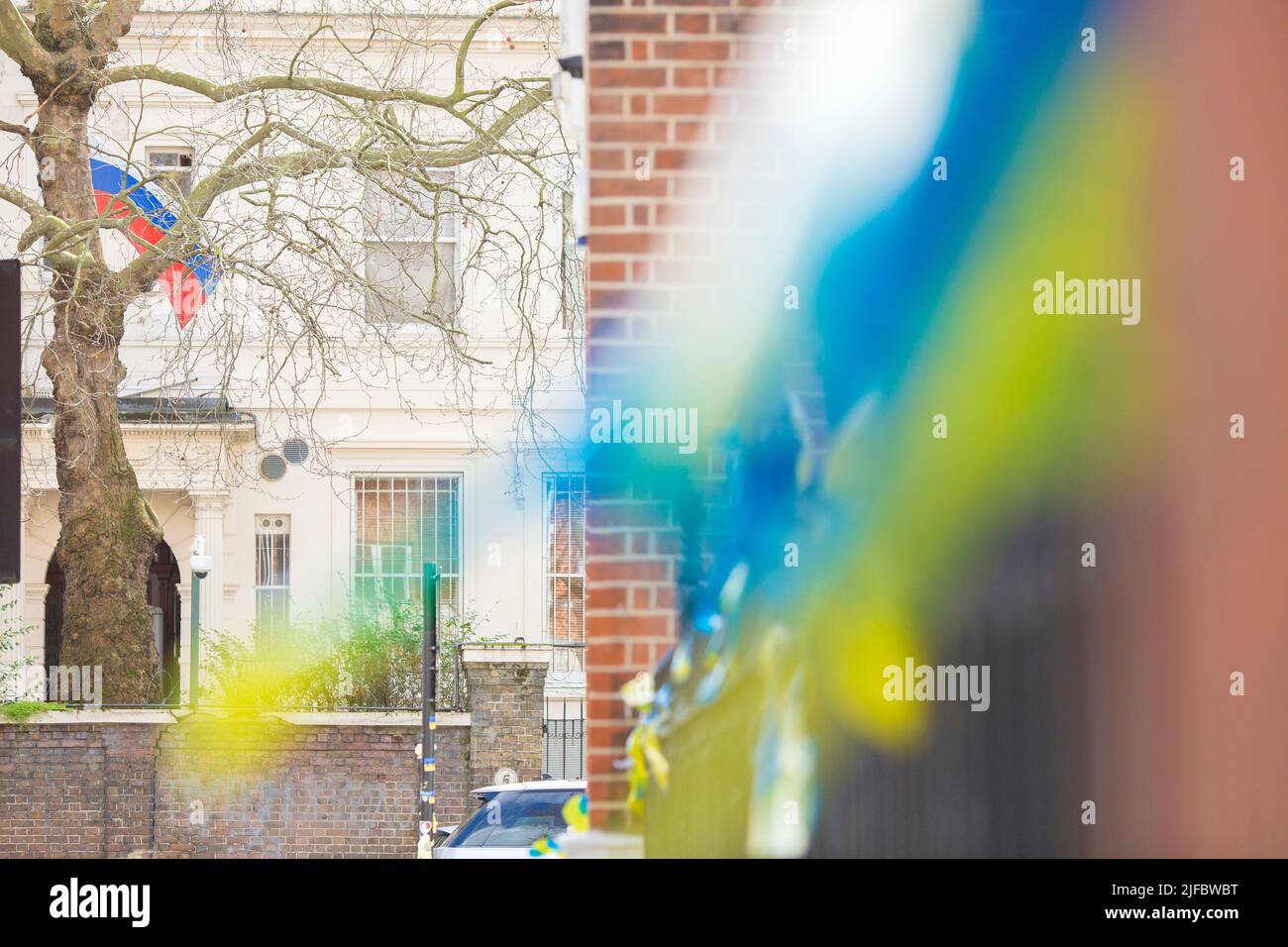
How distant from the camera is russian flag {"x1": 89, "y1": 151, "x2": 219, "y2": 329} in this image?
13.5m

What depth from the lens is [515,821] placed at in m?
10.4

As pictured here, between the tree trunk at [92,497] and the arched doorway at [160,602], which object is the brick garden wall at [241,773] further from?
the arched doorway at [160,602]

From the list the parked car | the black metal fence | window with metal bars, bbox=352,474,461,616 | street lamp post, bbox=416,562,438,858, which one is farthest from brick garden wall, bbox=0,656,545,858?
window with metal bars, bbox=352,474,461,616

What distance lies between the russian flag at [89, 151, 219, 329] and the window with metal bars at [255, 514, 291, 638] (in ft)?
12.9

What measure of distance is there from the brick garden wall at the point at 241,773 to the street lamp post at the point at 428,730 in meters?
A: 0.42

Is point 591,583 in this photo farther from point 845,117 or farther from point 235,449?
point 235,449

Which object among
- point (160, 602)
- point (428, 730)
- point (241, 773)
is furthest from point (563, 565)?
point (428, 730)

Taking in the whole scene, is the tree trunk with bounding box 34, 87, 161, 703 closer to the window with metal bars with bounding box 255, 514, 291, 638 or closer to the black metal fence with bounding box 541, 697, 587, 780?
the black metal fence with bounding box 541, 697, 587, 780

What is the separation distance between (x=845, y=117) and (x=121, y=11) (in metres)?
12.4

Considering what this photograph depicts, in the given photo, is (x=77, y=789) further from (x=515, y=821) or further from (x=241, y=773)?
(x=515, y=821)

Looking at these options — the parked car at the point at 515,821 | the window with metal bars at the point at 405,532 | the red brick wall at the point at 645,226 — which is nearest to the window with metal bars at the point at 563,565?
the window with metal bars at the point at 405,532

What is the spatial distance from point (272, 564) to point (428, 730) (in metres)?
8.03

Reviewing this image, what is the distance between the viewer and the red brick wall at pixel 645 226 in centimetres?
466

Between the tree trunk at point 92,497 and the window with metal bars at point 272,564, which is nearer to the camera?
the tree trunk at point 92,497
